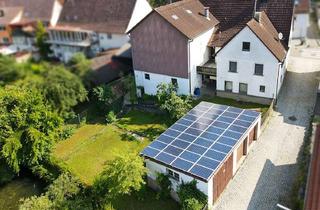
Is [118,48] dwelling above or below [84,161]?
above

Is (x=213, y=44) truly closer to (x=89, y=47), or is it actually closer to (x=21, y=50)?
(x=89, y=47)

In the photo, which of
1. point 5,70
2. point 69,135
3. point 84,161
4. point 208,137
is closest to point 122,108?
point 69,135

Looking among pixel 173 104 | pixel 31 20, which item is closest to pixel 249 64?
pixel 173 104

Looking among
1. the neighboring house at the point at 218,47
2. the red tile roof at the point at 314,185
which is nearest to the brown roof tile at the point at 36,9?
the neighboring house at the point at 218,47

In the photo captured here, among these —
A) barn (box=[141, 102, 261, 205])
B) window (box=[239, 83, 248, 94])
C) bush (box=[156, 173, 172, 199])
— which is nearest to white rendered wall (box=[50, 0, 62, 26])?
window (box=[239, 83, 248, 94])

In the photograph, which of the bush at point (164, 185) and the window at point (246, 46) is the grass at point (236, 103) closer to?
the window at point (246, 46)

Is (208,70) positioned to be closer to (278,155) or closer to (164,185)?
(278,155)
